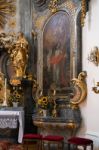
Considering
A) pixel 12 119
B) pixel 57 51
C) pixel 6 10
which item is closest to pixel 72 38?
pixel 57 51

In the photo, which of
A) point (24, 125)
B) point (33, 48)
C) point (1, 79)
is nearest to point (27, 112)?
point (24, 125)

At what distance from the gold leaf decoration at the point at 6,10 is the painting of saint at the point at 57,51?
1.55 meters

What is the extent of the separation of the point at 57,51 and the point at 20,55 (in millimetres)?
1209

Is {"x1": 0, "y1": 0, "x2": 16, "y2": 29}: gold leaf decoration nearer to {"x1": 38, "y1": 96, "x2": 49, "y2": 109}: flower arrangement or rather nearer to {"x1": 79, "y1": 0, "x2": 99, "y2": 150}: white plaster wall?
{"x1": 38, "y1": 96, "x2": 49, "y2": 109}: flower arrangement

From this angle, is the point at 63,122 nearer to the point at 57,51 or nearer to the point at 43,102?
the point at 43,102

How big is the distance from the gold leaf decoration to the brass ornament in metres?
3.67

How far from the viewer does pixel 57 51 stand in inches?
357

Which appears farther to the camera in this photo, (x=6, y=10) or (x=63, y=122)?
(x=6, y=10)

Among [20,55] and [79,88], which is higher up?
[20,55]

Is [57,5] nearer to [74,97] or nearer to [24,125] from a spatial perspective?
[74,97]

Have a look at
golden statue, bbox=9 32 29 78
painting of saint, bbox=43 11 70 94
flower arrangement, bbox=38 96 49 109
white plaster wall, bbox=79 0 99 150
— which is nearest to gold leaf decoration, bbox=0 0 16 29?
golden statue, bbox=9 32 29 78

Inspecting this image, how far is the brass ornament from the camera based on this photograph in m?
7.73

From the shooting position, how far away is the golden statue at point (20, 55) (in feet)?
31.3

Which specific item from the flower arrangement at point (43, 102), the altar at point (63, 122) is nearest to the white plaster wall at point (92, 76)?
the altar at point (63, 122)
